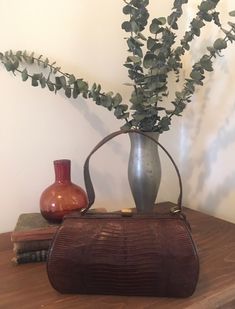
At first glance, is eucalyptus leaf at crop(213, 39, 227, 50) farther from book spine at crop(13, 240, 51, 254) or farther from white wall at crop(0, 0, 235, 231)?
book spine at crop(13, 240, 51, 254)

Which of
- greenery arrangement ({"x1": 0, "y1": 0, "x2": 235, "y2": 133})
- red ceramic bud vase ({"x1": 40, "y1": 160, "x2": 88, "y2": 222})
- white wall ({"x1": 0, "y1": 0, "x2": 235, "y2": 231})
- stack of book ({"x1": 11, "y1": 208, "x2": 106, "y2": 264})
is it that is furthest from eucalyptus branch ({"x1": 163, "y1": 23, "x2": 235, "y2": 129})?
stack of book ({"x1": 11, "y1": 208, "x2": 106, "y2": 264})

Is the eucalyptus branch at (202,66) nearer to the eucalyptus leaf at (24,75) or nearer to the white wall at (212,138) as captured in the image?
the white wall at (212,138)

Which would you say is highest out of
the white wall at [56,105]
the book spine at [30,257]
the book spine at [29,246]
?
the white wall at [56,105]

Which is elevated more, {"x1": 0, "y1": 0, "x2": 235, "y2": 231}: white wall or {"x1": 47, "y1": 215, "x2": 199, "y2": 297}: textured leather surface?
{"x1": 0, "y1": 0, "x2": 235, "y2": 231}: white wall

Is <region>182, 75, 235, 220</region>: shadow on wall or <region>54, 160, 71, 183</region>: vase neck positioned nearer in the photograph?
<region>54, 160, 71, 183</region>: vase neck

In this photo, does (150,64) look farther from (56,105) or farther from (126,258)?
(126,258)

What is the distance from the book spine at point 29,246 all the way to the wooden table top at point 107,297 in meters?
0.03

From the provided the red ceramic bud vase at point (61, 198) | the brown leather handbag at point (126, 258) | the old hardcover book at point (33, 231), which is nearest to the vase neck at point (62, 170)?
the red ceramic bud vase at point (61, 198)

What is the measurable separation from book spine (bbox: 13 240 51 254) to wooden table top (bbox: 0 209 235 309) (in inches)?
1.3

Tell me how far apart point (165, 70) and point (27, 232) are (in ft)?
1.57

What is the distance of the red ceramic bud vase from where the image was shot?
2.41 ft

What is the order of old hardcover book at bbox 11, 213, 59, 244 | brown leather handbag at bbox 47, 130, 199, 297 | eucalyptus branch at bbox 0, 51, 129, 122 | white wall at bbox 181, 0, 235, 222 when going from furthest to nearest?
white wall at bbox 181, 0, 235, 222 → eucalyptus branch at bbox 0, 51, 129, 122 → old hardcover book at bbox 11, 213, 59, 244 → brown leather handbag at bbox 47, 130, 199, 297

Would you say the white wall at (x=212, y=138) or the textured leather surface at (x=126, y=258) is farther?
the white wall at (x=212, y=138)

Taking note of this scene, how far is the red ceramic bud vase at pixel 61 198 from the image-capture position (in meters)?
0.73
